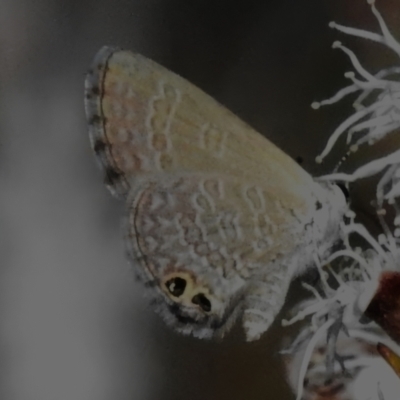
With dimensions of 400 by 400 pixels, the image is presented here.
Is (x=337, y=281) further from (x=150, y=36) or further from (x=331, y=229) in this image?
(x=150, y=36)

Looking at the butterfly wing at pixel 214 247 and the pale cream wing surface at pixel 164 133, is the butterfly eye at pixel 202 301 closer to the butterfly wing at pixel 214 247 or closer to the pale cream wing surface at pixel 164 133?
the butterfly wing at pixel 214 247

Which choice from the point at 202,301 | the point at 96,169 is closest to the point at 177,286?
the point at 202,301

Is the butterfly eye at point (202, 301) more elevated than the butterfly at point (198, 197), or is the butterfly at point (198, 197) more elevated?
the butterfly at point (198, 197)

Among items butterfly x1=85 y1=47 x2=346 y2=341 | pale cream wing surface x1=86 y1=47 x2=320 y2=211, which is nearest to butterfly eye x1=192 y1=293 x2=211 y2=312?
butterfly x1=85 y1=47 x2=346 y2=341

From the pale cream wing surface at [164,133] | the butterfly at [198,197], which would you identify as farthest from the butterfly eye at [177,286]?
the pale cream wing surface at [164,133]

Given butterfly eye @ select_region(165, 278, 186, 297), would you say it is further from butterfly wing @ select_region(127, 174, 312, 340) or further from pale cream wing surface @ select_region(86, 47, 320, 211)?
pale cream wing surface @ select_region(86, 47, 320, 211)
